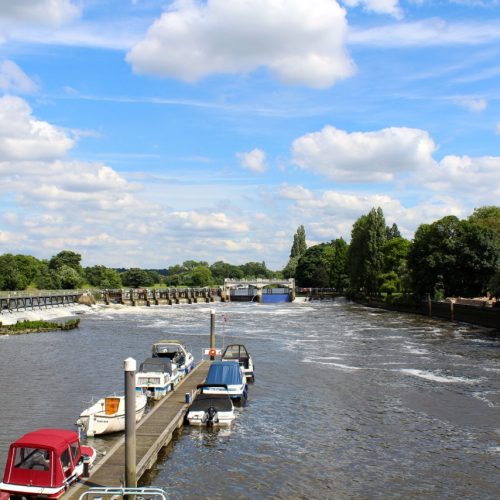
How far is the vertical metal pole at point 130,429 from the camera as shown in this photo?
73.3 feet

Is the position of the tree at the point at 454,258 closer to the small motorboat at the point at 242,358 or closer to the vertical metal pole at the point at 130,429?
the small motorboat at the point at 242,358

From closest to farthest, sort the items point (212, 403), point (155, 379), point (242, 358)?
point (212, 403)
point (155, 379)
point (242, 358)

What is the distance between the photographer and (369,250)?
6457 inches

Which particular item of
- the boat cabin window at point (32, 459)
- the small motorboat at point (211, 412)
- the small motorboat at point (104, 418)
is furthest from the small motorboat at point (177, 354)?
the boat cabin window at point (32, 459)

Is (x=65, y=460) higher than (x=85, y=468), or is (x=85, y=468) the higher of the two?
(x=65, y=460)

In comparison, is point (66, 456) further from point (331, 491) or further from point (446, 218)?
point (446, 218)

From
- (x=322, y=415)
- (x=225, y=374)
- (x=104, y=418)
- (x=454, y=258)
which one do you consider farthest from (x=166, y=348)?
(x=454, y=258)

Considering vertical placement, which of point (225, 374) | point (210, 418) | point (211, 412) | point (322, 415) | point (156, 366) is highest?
point (156, 366)

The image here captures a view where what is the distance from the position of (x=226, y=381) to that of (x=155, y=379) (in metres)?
4.66

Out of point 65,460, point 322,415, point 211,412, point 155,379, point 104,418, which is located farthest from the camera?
point 155,379

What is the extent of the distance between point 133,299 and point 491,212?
94.8 metres

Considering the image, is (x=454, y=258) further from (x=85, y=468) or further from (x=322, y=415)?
(x=85, y=468)

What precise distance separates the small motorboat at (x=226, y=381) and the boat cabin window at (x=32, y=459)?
1733 centimetres

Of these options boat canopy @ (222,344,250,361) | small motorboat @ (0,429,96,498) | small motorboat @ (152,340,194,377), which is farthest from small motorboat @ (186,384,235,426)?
boat canopy @ (222,344,250,361)
